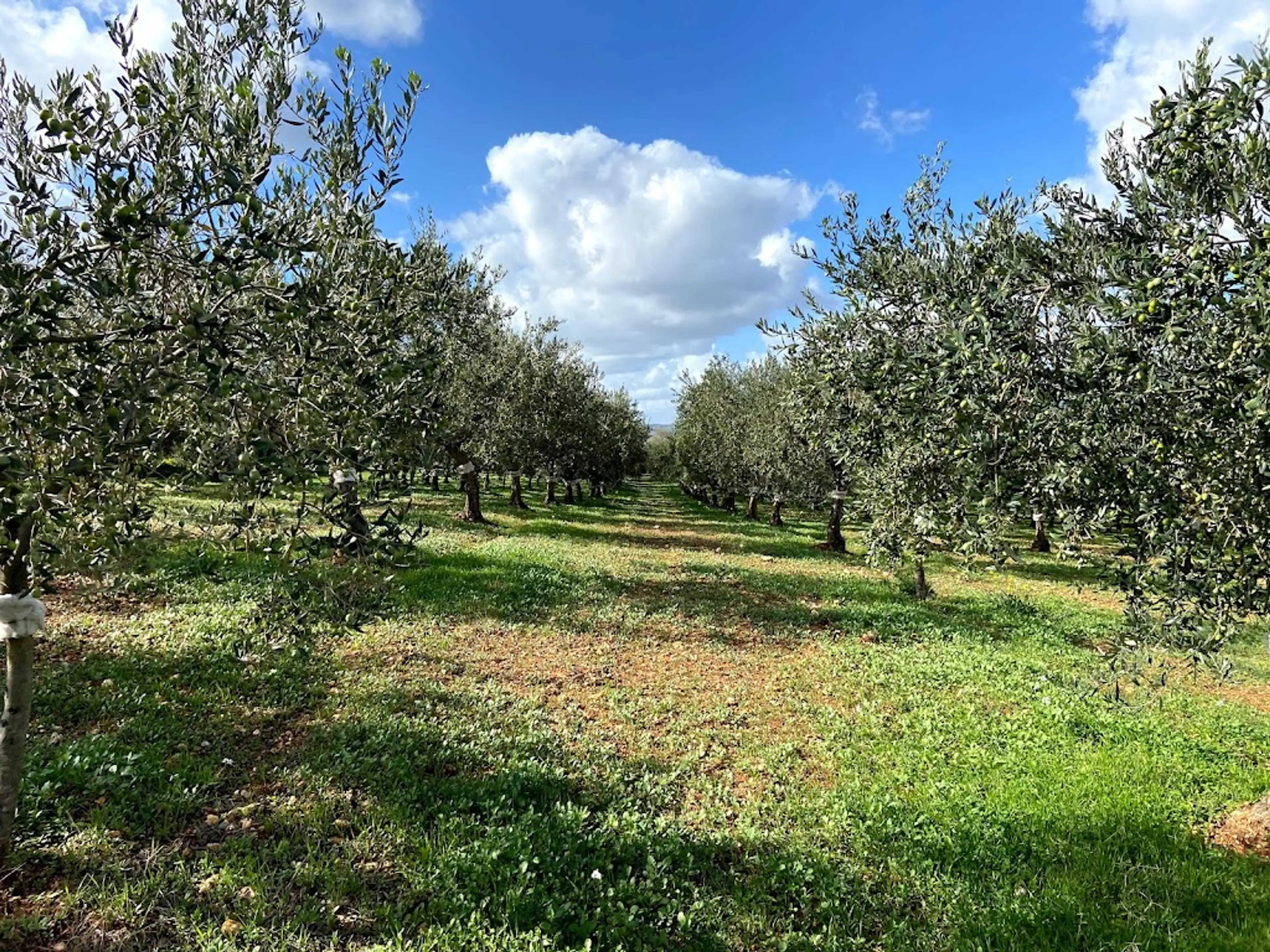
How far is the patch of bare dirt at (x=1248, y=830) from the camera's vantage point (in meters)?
6.50

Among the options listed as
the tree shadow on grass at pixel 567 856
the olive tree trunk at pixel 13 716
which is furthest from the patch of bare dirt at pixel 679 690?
the olive tree trunk at pixel 13 716

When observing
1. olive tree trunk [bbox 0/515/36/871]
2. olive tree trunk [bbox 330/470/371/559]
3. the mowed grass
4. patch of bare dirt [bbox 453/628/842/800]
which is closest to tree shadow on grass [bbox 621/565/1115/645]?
the mowed grass

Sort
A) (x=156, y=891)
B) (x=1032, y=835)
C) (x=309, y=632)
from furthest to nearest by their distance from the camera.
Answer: (x=1032, y=835)
(x=309, y=632)
(x=156, y=891)

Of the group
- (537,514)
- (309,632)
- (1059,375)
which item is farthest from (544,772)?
(537,514)

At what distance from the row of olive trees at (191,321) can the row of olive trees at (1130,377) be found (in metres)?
4.55

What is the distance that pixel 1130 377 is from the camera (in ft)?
15.9

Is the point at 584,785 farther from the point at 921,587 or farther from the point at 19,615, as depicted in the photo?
the point at 921,587

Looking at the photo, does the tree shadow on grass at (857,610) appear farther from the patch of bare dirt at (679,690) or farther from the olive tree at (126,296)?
the olive tree at (126,296)

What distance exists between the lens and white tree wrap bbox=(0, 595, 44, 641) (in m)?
4.97

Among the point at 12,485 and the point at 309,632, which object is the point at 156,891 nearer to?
the point at 309,632

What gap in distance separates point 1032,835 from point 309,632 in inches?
297

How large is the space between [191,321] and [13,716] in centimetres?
480

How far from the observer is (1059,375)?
534 centimetres

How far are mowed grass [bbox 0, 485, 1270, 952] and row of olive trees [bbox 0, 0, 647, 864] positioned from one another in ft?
2.32
